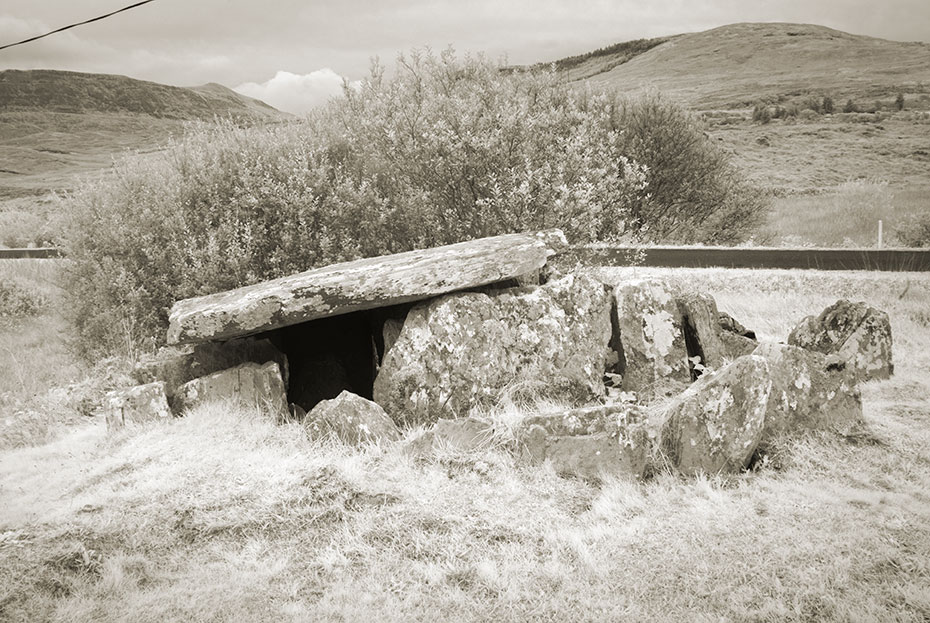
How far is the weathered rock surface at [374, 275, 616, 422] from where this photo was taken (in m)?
8.23

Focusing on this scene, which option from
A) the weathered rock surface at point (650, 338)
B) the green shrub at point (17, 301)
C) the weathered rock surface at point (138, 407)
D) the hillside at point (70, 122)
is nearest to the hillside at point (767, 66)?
the green shrub at point (17, 301)

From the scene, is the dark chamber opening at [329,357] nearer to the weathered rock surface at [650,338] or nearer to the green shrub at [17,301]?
the weathered rock surface at [650,338]

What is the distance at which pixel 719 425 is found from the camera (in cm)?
625

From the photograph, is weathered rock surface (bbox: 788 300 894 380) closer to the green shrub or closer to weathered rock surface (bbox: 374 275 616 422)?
weathered rock surface (bbox: 374 275 616 422)

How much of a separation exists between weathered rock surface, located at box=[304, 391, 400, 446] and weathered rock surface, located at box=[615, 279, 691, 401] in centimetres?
317

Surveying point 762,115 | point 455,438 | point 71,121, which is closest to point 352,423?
point 455,438

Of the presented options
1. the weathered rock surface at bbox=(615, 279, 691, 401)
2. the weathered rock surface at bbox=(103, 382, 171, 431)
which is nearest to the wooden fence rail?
the weathered rock surface at bbox=(615, 279, 691, 401)

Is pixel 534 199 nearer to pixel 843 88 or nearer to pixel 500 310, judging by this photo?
pixel 500 310

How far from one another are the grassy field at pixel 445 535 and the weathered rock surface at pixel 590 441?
0.19 meters

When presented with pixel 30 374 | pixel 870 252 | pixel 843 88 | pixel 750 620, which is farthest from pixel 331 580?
pixel 843 88

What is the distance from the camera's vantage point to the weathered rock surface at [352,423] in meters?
7.30

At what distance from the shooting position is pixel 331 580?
16.2 feet

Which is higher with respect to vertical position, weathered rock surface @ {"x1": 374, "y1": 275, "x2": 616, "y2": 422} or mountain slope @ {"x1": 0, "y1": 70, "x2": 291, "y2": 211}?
mountain slope @ {"x1": 0, "y1": 70, "x2": 291, "y2": 211}

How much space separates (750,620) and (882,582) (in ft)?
3.34
